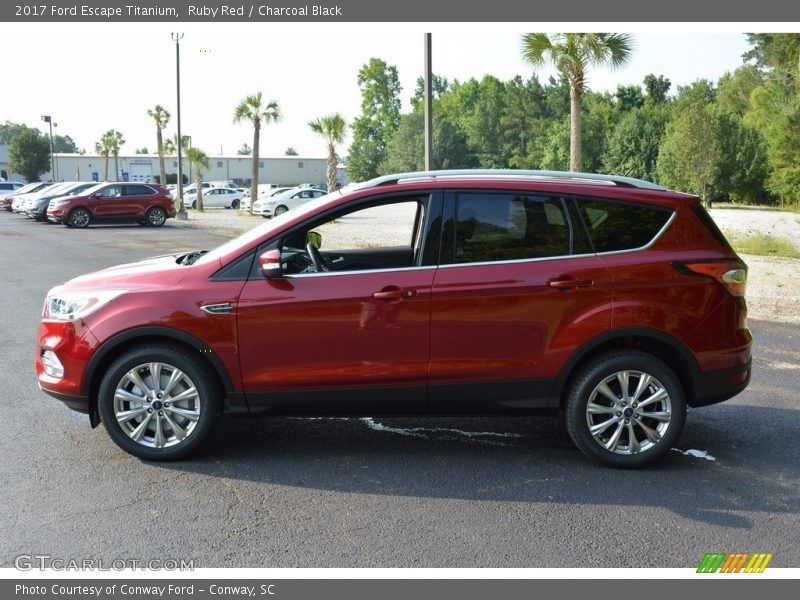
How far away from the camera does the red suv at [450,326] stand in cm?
513

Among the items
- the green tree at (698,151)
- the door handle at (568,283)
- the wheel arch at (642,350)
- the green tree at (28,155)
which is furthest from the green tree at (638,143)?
the door handle at (568,283)

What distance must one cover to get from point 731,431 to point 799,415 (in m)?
0.76

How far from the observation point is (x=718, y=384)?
5.29m

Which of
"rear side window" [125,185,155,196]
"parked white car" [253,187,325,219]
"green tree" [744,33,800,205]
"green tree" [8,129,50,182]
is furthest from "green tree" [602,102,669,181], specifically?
"green tree" [8,129,50,182]

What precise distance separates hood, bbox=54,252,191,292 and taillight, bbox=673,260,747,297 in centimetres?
317

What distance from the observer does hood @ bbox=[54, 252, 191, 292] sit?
525 centimetres

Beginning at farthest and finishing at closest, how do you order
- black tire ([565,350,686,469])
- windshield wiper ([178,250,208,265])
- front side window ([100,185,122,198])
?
front side window ([100,185,122,198]) < windshield wiper ([178,250,208,265]) < black tire ([565,350,686,469])

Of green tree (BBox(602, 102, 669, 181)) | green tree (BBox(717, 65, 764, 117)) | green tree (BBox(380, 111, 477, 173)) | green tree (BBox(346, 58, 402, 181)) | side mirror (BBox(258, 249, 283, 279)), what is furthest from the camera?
green tree (BBox(346, 58, 402, 181))

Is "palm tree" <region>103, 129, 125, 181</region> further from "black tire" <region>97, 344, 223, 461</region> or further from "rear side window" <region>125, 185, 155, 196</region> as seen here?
"black tire" <region>97, 344, 223, 461</region>

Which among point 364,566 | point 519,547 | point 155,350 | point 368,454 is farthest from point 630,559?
point 155,350

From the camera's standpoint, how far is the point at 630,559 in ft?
13.2

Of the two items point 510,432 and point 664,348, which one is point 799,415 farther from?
point 510,432

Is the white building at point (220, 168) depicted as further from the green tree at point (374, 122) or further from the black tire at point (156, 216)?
the black tire at point (156, 216)

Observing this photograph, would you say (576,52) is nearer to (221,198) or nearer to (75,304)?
(75,304)
